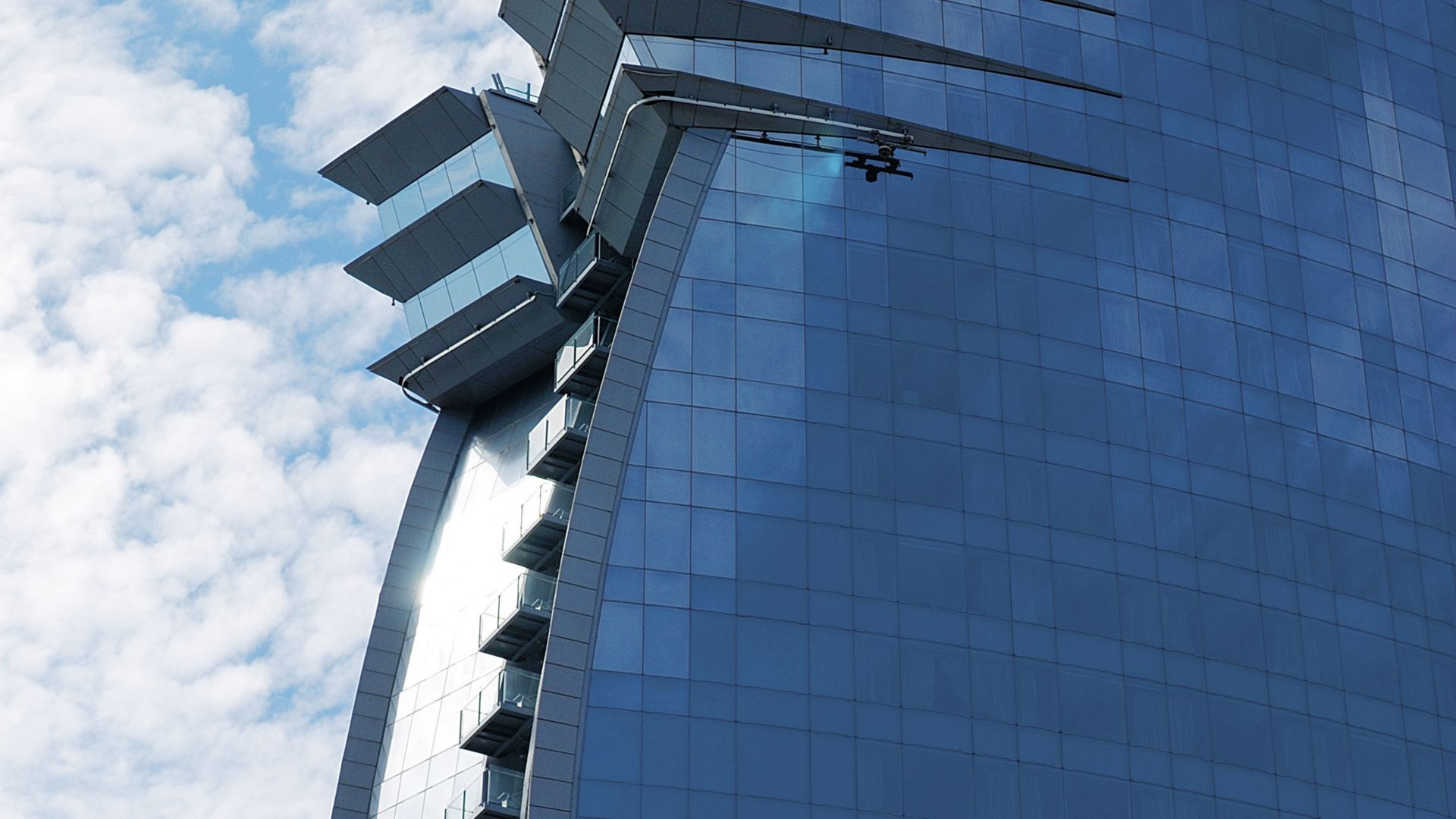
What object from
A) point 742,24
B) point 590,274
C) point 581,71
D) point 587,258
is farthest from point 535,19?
point 590,274

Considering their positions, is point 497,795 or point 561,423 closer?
point 497,795

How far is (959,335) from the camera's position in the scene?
6562cm

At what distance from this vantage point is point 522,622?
64.9m

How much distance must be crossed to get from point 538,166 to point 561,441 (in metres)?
14.0

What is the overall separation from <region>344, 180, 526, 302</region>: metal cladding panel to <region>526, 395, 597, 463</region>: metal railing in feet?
32.8

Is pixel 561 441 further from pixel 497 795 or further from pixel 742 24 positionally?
pixel 742 24

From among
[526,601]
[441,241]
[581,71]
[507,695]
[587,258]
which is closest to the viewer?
[507,695]

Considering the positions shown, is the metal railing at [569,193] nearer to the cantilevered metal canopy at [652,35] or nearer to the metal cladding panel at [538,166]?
the metal cladding panel at [538,166]

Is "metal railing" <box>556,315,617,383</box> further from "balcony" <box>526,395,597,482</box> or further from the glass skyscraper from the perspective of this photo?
"balcony" <box>526,395,597,482</box>

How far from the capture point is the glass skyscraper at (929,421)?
59812 mm

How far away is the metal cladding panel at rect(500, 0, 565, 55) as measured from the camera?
71562 mm

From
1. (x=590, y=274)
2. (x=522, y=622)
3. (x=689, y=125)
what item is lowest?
(x=522, y=622)

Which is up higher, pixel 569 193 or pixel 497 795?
pixel 569 193

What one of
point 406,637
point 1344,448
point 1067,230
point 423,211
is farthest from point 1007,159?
point 406,637
